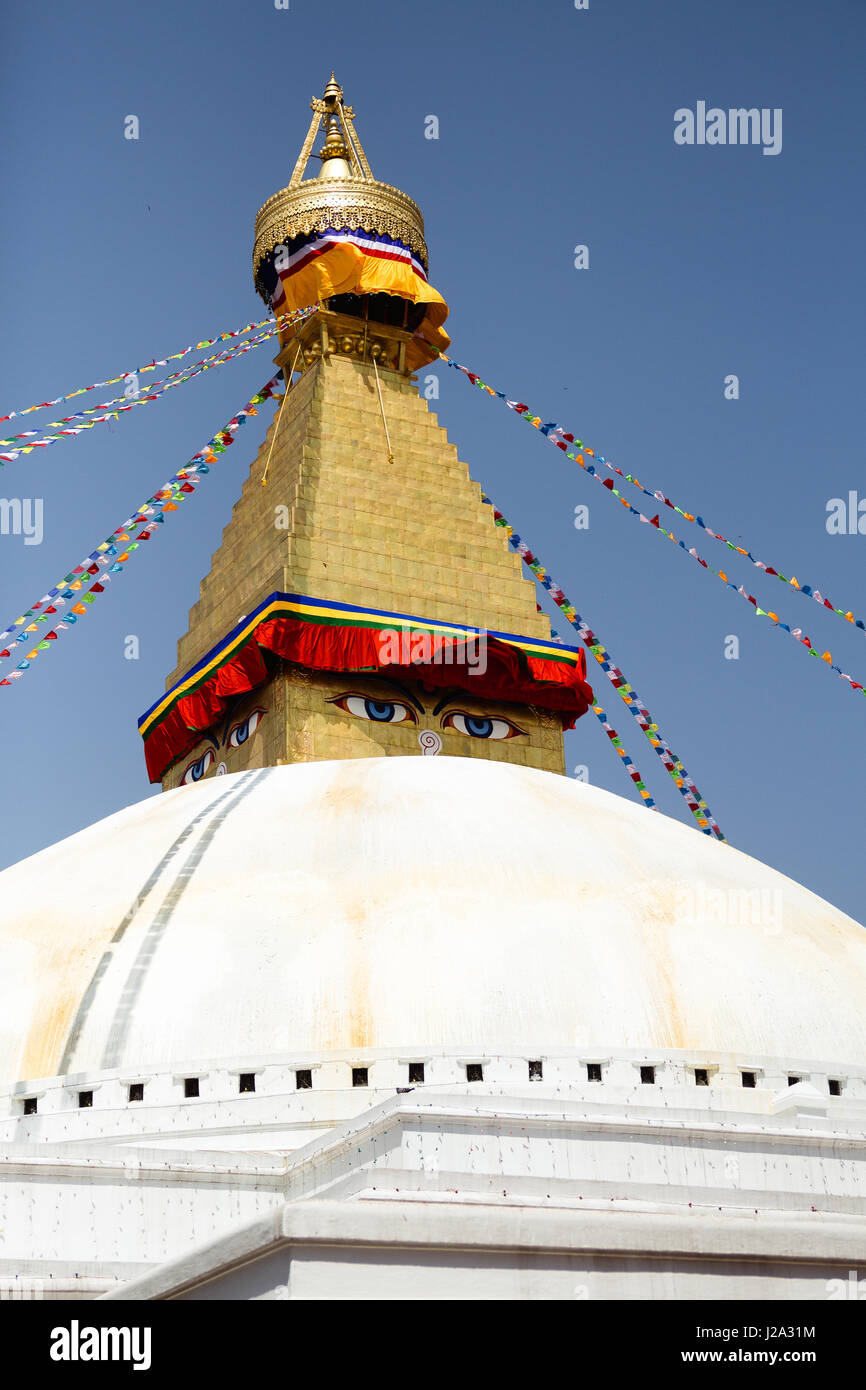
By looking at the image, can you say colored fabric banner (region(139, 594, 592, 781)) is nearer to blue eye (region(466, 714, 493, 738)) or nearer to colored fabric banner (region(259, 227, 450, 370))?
blue eye (region(466, 714, 493, 738))

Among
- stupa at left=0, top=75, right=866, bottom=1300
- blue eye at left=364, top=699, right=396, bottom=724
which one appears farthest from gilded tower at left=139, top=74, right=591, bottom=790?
stupa at left=0, top=75, right=866, bottom=1300

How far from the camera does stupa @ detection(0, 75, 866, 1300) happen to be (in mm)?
7246

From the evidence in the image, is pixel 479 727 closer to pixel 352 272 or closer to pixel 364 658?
pixel 364 658

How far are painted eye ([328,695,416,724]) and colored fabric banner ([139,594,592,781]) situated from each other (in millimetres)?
340

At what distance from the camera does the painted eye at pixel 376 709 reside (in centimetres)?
1672

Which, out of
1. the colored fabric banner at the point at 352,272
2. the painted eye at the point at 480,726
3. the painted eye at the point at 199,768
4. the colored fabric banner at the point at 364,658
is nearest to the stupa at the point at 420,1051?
the colored fabric banner at the point at 364,658

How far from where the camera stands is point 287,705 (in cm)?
1642

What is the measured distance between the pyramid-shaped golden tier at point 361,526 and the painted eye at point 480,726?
117cm

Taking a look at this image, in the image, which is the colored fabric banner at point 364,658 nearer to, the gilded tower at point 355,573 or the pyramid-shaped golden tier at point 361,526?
the gilded tower at point 355,573

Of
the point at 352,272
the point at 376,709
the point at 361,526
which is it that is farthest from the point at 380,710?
the point at 352,272
